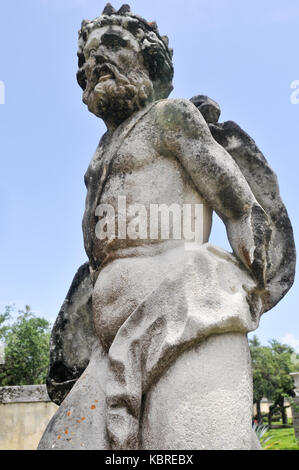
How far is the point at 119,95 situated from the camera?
3195 millimetres

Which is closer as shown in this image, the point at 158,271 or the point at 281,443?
the point at 158,271

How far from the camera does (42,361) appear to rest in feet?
86.6

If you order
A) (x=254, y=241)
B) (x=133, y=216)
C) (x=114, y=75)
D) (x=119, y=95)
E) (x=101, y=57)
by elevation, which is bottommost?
(x=254, y=241)

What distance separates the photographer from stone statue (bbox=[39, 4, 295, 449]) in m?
2.44

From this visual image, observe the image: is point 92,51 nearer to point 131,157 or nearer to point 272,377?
point 131,157

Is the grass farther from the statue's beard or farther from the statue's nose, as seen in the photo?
the statue's nose

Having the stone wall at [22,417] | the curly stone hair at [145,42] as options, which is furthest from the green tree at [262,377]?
the curly stone hair at [145,42]

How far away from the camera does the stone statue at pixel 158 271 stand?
2.44 metres

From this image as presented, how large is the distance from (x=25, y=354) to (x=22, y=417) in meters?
17.4

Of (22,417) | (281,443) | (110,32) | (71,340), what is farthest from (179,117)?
(281,443)

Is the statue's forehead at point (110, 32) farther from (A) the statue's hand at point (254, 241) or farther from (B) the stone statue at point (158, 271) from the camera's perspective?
(A) the statue's hand at point (254, 241)
